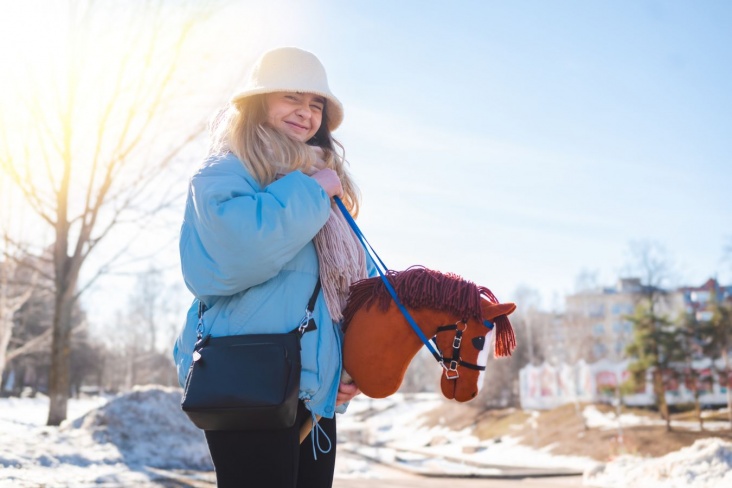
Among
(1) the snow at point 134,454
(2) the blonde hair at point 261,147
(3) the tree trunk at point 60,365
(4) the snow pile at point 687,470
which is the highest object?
(2) the blonde hair at point 261,147

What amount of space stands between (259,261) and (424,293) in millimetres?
468

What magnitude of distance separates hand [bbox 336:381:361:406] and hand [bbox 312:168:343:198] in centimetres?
53

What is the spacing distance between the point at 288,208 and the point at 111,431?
8.35m

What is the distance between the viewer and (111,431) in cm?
893

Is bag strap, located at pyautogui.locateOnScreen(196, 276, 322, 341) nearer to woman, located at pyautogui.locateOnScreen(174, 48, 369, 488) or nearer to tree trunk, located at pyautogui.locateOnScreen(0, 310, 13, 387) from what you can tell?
woman, located at pyautogui.locateOnScreen(174, 48, 369, 488)

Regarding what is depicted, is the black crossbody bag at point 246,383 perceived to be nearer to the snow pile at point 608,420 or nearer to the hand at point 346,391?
the hand at point 346,391

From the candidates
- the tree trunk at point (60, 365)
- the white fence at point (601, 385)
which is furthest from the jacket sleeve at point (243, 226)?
the white fence at point (601, 385)

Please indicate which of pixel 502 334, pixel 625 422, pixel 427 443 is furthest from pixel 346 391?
pixel 427 443

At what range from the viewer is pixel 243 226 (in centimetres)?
165

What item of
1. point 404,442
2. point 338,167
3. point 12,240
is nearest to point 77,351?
point 404,442

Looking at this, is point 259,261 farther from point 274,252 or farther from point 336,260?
point 336,260

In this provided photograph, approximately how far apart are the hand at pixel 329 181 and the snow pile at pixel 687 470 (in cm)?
974

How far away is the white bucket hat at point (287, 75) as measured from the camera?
1975 mm

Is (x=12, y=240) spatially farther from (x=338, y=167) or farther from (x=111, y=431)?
(x=338, y=167)
